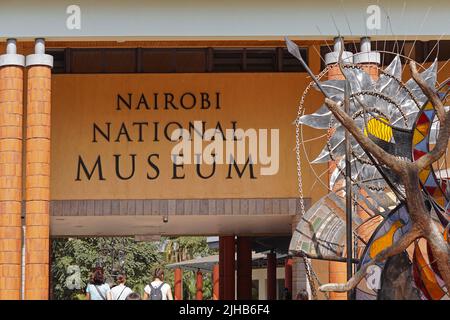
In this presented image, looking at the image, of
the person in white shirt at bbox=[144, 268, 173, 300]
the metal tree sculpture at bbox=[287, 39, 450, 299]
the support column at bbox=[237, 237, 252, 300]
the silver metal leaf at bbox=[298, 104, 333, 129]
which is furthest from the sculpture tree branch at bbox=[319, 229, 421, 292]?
the support column at bbox=[237, 237, 252, 300]

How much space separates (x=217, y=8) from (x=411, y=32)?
3.48 m

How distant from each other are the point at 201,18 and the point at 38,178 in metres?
4.04

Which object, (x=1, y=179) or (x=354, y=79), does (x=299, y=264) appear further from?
(x=354, y=79)

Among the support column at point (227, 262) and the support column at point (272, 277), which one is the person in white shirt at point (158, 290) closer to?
the support column at point (227, 262)

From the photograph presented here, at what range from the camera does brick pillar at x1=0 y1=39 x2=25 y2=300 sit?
2128cm

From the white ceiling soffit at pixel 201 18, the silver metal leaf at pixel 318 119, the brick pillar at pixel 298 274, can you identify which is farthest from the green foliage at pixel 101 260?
the silver metal leaf at pixel 318 119

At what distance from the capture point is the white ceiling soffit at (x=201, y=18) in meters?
21.5

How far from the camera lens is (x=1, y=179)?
70.8 feet

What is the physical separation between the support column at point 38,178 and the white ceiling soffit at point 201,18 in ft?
1.99

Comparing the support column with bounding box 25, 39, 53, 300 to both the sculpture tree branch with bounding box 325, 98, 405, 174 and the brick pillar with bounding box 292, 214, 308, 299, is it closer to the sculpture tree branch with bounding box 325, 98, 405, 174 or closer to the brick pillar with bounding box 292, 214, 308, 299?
the brick pillar with bounding box 292, 214, 308, 299

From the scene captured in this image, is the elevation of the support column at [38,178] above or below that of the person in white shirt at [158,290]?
above

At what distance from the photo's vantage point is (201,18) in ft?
70.8
